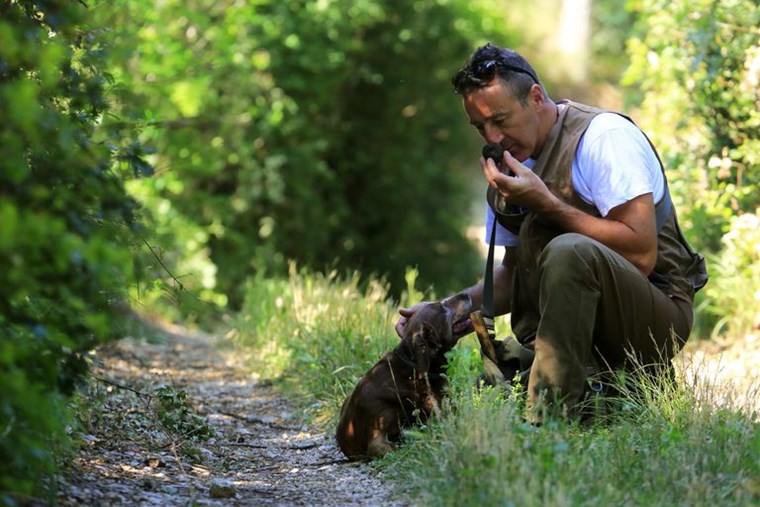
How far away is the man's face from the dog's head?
81 cm

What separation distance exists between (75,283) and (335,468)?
6.36 ft

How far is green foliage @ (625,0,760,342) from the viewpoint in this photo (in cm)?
703

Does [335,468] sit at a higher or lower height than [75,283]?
lower

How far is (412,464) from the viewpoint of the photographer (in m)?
4.13

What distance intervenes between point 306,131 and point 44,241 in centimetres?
1309

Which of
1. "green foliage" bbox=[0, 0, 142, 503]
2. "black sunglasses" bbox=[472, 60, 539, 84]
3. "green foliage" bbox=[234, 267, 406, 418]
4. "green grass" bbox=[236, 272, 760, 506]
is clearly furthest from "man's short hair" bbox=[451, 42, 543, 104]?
"green foliage" bbox=[234, 267, 406, 418]

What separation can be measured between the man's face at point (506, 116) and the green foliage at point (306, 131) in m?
5.19

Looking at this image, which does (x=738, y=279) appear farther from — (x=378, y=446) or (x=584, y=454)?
(x=584, y=454)

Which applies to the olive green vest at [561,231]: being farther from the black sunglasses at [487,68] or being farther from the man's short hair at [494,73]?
the black sunglasses at [487,68]

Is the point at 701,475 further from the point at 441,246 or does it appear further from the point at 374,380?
the point at 441,246

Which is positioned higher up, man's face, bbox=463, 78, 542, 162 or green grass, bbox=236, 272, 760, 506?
man's face, bbox=463, 78, 542, 162

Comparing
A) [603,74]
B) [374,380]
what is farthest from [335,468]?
[603,74]

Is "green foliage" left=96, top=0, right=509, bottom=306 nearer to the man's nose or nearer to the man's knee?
the man's nose

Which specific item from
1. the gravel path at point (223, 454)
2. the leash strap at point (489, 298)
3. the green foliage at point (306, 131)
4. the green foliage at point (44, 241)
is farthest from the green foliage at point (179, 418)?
the green foliage at point (306, 131)
